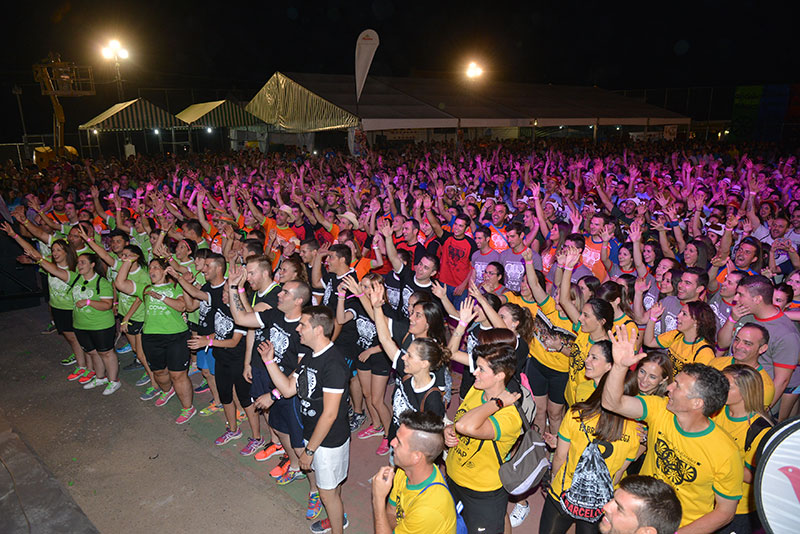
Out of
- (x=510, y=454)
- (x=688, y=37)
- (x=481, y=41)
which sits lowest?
(x=510, y=454)

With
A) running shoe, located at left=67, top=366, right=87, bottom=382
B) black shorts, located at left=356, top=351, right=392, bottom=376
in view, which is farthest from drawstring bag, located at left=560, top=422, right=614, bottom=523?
running shoe, located at left=67, top=366, right=87, bottom=382

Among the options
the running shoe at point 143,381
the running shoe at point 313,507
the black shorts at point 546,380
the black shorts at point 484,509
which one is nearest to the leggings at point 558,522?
the black shorts at point 484,509

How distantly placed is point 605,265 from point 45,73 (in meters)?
27.7

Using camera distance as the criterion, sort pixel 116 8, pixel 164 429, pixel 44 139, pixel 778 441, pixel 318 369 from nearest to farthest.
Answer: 1. pixel 778 441
2. pixel 318 369
3. pixel 164 429
4. pixel 44 139
5. pixel 116 8

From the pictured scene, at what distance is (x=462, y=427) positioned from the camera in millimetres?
2850

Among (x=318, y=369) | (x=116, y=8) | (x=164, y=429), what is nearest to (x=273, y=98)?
(x=164, y=429)

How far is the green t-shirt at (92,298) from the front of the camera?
603cm

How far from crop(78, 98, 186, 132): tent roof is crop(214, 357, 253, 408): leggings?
20.9m

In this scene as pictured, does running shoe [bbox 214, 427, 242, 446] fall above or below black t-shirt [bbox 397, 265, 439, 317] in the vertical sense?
below

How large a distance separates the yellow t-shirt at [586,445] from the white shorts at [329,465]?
147 cm

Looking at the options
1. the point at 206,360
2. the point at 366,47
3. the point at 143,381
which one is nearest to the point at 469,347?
the point at 206,360

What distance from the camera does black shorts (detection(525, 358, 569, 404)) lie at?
4453 millimetres

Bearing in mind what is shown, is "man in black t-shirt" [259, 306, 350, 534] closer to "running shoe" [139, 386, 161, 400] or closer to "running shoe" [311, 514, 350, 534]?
"running shoe" [311, 514, 350, 534]

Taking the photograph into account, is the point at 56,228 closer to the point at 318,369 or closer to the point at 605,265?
the point at 318,369
